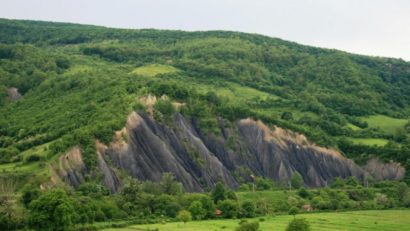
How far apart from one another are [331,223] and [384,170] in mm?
65585

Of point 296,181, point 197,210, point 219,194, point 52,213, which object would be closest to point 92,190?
point 197,210

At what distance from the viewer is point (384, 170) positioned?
169 metres

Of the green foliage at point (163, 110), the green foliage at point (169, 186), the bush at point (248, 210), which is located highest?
the green foliage at point (163, 110)

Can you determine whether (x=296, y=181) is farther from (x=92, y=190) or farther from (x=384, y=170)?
(x=92, y=190)

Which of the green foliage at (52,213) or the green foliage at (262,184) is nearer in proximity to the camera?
the green foliage at (52,213)

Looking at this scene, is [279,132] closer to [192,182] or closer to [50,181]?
[192,182]

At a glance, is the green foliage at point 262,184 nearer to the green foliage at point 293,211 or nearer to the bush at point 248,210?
the green foliage at point 293,211

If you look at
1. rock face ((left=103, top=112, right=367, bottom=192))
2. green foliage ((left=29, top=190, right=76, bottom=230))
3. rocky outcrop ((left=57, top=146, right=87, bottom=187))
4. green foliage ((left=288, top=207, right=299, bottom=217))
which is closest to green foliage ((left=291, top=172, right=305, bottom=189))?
rock face ((left=103, top=112, right=367, bottom=192))

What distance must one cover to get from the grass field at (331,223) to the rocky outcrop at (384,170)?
41.2m

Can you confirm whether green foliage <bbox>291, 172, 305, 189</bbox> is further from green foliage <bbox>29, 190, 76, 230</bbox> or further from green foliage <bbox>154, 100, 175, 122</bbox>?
green foliage <bbox>29, 190, 76, 230</bbox>

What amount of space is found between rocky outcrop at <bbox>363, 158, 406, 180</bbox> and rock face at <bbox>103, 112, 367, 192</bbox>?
2.77 m

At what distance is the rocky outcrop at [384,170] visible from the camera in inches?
6565

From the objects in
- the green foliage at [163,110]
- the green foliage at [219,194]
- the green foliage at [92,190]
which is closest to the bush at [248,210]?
the green foliage at [219,194]

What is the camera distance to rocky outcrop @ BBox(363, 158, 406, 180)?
16675 cm
